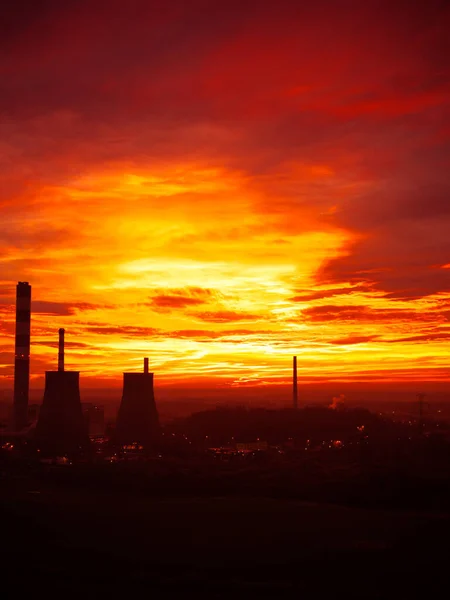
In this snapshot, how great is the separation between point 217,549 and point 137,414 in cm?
3642

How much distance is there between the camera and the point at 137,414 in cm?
5669

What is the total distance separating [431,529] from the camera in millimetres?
23875

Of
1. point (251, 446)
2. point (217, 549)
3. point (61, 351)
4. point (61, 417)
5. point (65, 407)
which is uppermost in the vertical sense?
point (61, 351)

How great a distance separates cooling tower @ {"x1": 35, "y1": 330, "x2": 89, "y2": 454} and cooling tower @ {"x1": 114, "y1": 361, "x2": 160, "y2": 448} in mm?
4990

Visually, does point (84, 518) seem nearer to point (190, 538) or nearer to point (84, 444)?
point (190, 538)

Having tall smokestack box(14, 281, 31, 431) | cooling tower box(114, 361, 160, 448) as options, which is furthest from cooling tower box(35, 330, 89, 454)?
tall smokestack box(14, 281, 31, 431)

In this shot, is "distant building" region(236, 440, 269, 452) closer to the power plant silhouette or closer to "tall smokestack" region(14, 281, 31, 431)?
the power plant silhouette

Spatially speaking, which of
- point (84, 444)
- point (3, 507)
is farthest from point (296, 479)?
point (84, 444)

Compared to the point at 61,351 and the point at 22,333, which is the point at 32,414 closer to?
the point at 61,351

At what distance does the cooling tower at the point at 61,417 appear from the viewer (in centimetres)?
Answer: 5047

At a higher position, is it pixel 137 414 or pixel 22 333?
pixel 22 333

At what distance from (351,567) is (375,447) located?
3128cm

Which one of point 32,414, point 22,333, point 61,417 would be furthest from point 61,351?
point 61,417

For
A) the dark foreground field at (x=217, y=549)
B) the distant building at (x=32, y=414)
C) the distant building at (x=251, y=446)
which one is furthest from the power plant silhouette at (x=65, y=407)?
the dark foreground field at (x=217, y=549)
